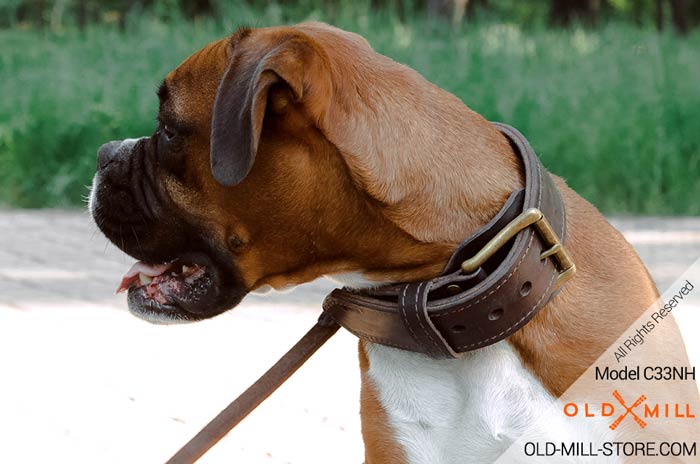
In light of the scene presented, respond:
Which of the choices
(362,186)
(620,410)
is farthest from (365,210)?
(620,410)

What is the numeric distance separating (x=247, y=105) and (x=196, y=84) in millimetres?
365

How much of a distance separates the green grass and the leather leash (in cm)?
647

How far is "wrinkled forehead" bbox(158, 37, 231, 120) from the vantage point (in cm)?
299

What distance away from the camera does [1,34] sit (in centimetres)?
1526

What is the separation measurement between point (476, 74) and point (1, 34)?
7612mm

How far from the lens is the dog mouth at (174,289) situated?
3.12 meters

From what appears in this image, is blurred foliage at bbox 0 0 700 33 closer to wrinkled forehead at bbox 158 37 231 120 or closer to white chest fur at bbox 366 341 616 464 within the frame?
wrinkled forehead at bbox 158 37 231 120

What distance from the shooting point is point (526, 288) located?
111 inches

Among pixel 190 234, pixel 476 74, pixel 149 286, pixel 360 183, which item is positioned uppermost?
pixel 360 183

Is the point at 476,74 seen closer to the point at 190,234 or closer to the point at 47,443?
the point at 47,443

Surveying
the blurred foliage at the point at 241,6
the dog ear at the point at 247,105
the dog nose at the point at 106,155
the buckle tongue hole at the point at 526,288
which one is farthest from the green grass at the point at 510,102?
the dog ear at the point at 247,105

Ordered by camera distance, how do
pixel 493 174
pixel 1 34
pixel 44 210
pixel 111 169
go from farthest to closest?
1. pixel 1 34
2. pixel 44 210
3. pixel 111 169
4. pixel 493 174

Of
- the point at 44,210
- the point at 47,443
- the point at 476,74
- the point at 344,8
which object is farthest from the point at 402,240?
the point at 344,8

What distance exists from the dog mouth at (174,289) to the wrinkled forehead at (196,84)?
1.30 feet
